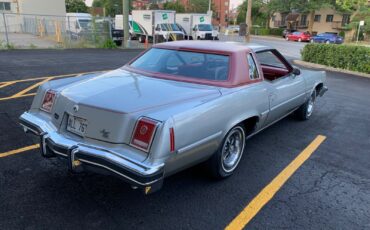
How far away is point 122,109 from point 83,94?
1.93 ft

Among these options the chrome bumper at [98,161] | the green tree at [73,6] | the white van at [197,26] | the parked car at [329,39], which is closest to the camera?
the chrome bumper at [98,161]

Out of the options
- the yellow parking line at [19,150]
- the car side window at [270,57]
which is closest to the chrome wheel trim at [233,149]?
the car side window at [270,57]

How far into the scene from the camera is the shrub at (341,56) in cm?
1268

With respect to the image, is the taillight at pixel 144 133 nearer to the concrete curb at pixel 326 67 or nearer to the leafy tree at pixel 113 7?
the concrete curb at pixel 326 67

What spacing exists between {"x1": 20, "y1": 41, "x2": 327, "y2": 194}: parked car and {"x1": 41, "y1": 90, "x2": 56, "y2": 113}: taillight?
0.01 metres

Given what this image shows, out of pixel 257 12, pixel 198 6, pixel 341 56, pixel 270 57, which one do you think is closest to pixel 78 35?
pixel 341 56

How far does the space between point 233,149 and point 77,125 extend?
1839 millimetres

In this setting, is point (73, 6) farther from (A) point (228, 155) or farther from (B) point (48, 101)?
(A) point (228, 155)

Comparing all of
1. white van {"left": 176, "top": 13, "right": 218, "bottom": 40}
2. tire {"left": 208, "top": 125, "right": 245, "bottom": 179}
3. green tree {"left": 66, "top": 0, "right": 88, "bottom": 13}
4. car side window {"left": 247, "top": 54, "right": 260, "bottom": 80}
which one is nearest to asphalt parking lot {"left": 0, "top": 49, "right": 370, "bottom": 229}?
tire {"left": 208, "top": 125, "right": 245, "bottom": 179}

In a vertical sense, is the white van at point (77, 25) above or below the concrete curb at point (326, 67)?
above

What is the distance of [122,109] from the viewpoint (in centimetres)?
276

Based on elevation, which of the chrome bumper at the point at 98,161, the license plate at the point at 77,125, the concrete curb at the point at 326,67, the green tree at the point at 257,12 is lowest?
the concrete curb at the point at 326,67

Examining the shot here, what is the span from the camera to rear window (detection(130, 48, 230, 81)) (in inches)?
148

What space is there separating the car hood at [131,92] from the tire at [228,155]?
0.58m
